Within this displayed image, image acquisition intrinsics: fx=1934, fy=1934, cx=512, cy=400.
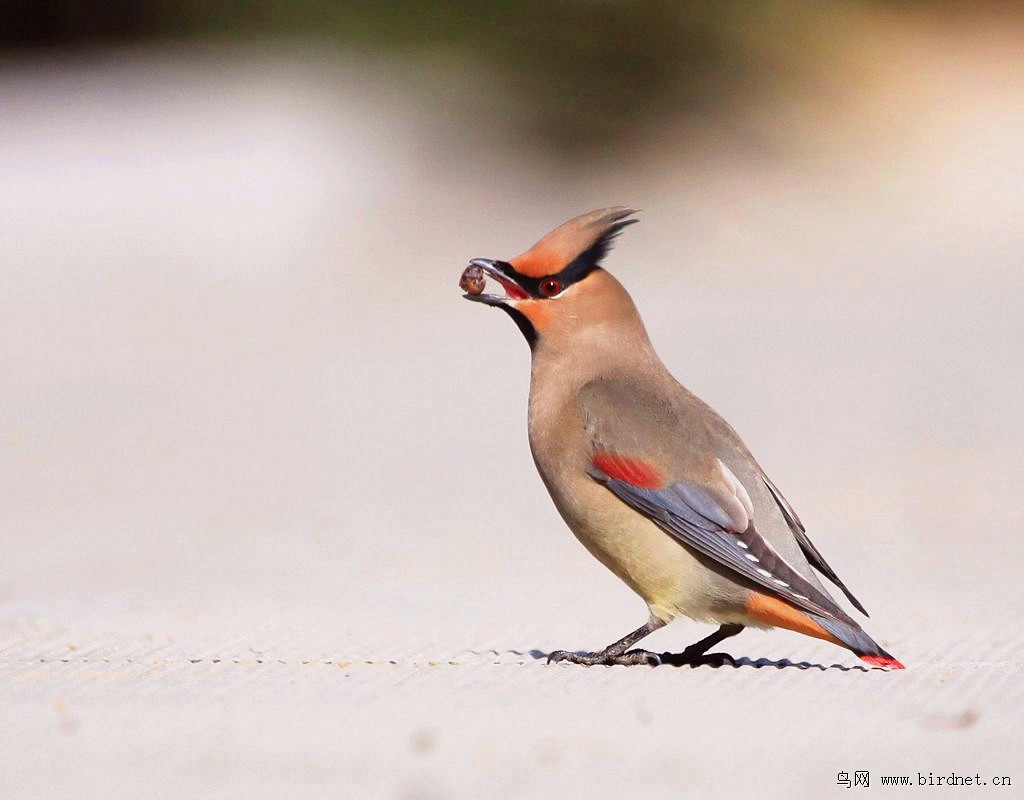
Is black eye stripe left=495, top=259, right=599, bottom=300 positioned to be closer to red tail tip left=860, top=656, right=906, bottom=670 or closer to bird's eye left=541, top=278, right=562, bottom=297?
bird's eye left=541, top=278, right=562, bottom=297

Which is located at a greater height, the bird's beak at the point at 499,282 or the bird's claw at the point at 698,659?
the bird's beak at the point at 499,282

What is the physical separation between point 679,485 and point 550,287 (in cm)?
72

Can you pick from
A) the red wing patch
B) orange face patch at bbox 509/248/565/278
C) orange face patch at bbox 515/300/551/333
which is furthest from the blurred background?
orange face patch at bbox 509/248/565/278

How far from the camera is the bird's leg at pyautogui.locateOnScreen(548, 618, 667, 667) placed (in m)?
4.61

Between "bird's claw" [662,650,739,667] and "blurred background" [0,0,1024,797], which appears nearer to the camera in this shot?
"bird's claw" [662,650,739,667]

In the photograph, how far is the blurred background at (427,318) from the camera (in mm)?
5367

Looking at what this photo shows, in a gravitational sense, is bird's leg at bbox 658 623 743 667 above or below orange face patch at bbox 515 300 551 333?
below

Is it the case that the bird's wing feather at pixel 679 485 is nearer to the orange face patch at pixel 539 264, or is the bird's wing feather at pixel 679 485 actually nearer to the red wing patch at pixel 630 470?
the red wing patch at pixel 630 470

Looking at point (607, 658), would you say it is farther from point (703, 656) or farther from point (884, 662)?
point (884, 662)

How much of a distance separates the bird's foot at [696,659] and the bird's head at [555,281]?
936 millimetres

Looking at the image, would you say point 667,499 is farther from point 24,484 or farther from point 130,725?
point 24,484

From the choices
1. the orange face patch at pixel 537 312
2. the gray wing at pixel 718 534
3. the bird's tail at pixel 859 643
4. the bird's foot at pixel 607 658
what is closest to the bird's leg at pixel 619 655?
the bird's foot at pixel 607 658

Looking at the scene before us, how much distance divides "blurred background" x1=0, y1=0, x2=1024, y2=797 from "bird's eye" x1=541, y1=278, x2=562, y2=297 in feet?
3.01

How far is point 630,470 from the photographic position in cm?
480
